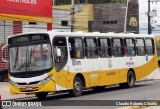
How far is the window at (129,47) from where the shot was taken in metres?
25.6

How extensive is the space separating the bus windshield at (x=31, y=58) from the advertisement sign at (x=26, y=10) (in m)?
10.4

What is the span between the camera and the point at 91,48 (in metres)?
22.5

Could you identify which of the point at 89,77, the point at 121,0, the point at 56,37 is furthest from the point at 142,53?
the point at 121,0

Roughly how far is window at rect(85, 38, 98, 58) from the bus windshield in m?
2.94

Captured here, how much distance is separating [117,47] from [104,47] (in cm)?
140

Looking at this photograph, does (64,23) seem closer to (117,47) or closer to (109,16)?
(109,16)

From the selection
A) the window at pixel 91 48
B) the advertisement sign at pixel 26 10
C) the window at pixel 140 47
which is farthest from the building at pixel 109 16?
the window at pixel 91 48

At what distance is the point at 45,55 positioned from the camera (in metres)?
19.7

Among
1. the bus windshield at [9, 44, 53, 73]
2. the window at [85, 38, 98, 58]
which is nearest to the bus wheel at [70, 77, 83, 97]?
the window at [85, 38, 98, 58]

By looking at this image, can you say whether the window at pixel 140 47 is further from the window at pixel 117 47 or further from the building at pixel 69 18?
the building at pixel 69 18

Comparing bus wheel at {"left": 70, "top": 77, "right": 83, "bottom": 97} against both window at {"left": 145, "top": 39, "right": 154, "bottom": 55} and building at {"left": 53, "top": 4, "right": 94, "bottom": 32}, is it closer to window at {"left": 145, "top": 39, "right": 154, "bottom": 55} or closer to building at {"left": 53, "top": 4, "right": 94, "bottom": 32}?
window at {"left": 145, "top": 39, "right": 154, "bottom": 55}

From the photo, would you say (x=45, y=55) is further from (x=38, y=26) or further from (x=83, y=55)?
(x=38, y=26)

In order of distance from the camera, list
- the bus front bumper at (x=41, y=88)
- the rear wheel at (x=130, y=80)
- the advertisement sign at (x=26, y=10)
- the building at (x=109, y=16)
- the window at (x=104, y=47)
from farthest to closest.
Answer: the building at (x=109, y=16)
the advertisement sign at (x=26, y=10)
the rear wheel at (x=130, y=80)
the window at (x=104, y=47)
the bus front bumper at (x=41, y=88)

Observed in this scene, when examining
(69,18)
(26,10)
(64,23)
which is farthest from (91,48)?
(69,18)
